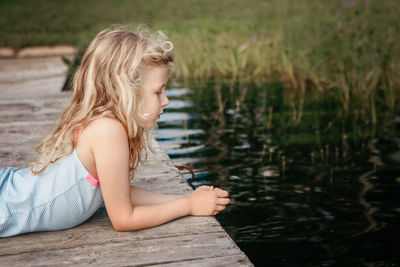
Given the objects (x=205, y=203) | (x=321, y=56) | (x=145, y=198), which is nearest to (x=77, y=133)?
(x=145, y=198)

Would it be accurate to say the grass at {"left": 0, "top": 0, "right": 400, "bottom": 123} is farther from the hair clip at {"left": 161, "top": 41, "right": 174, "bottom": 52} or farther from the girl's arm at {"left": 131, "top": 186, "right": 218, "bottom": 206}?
the girl's arm at {"left": 131, "top": 186, "right": 218, "bottom": 206}

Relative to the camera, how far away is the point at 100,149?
1965 mm

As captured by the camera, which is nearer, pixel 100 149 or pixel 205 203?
pixel 100 149

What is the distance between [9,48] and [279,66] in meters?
8.85

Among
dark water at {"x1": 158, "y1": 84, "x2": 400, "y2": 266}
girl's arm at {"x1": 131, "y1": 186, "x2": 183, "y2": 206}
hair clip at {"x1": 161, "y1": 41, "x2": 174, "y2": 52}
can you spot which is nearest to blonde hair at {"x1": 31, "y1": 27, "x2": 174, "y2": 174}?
hair clip at {"x1": 161, "y1": 41, "x2": 174, "y2": 52}

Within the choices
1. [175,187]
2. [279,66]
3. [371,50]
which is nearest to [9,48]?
[279,66]

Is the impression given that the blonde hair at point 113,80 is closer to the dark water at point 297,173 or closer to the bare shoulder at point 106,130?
the bare shoulder at point 106,130

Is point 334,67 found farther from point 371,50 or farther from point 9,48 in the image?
point 9,48

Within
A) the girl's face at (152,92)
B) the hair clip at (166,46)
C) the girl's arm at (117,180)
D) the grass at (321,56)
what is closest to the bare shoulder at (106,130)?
the girl's arm at (117,180)

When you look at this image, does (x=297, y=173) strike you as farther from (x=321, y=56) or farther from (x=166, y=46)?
(x=321, y=56)

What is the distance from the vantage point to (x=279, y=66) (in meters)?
7.22

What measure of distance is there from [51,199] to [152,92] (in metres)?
0.63

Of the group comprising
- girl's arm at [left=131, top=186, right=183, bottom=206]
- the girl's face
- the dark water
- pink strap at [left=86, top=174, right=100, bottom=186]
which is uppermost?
the girl's face

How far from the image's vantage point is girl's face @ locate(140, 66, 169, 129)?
2.08 metres
